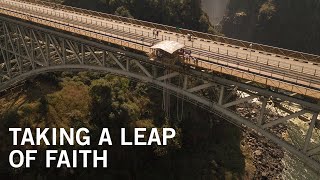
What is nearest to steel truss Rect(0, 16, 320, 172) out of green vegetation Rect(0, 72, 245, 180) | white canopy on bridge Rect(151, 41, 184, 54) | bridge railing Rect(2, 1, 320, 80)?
white canopy on bridge Rect(151, 41, 184, 54)

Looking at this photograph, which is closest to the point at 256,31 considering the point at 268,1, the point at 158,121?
the point at 268,1

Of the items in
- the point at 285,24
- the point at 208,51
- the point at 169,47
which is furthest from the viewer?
the point at 285,24

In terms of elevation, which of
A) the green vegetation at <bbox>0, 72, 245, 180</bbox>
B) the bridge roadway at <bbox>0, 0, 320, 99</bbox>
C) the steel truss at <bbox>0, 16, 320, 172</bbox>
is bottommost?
the green vegetation at <bbox>0, 72, 245, 180</bbox>

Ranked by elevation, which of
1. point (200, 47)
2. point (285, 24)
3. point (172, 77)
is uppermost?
point (200, 47)

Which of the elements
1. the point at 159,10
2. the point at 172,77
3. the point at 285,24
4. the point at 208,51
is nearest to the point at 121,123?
the point at 172,77

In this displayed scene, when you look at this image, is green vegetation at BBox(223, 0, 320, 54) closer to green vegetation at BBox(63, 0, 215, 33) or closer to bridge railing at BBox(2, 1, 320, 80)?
green vegetation at BBox(63, 0, 215, 33)

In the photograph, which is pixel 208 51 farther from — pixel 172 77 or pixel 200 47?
pixel 172 77

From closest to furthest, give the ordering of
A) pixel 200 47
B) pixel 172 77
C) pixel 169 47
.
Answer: pixel 169 47, pixel 200 47, pixel 172 77
